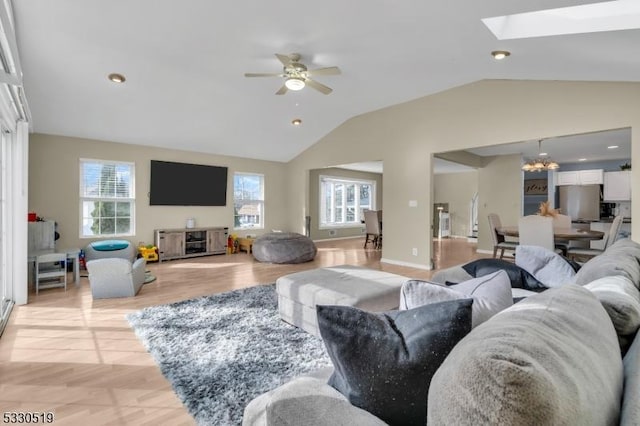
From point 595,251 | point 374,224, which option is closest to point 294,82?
point 595,251

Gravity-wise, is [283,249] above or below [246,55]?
below

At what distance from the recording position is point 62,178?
18.6ft

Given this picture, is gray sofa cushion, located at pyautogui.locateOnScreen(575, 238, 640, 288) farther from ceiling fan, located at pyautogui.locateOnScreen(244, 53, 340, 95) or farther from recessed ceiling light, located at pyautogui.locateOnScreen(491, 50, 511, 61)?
ceiling fan, located at pyautogui.locateOnScreen(244, 53, 340, 95)

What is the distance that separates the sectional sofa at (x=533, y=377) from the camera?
0.48 metres

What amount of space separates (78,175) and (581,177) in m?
11.5

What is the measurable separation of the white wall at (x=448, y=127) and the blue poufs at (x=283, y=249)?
5.26ft

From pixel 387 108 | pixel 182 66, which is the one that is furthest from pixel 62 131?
pixel 387 108

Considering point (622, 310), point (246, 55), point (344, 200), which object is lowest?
point (622, 310)

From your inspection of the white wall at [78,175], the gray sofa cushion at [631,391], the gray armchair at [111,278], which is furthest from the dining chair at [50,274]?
the gray sofa cushion at [631,391]

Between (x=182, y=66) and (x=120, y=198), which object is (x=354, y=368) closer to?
(x=182, y=66)

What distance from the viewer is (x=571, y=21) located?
2678mm

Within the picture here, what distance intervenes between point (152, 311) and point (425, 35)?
4.05 m

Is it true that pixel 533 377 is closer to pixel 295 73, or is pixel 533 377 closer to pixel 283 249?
pixel 295 73

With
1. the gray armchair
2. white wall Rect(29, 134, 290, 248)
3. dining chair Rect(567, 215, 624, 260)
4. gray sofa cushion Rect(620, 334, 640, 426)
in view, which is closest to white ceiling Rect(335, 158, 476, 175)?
white wall Rect(29, 134, 290, 248)
